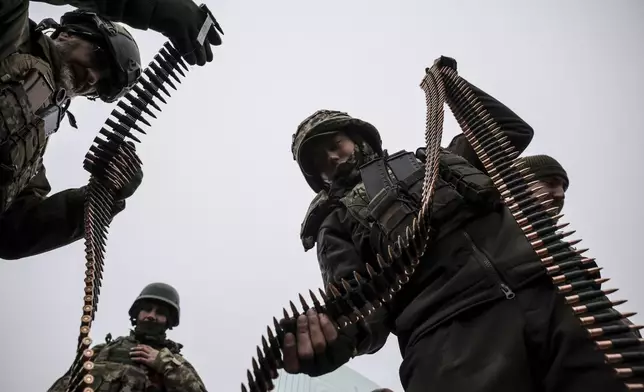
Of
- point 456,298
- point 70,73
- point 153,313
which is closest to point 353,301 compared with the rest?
point 456,298

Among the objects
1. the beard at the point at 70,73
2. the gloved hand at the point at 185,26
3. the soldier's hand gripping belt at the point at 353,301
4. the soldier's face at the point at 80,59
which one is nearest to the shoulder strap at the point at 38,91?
the beard at the point at 70,73

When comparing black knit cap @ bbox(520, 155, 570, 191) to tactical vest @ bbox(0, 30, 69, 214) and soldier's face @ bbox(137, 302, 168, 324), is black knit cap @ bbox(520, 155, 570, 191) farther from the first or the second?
soldier's face @ bbox(137, 302, 168, 324)

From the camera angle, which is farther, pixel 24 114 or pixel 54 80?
pixel 54 80

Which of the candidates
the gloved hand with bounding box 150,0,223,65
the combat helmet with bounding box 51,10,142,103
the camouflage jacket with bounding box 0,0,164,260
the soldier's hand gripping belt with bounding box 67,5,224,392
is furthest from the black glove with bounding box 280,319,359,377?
the combat helmet with bounding box 51,10,142,103

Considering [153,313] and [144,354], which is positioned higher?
[153,313]

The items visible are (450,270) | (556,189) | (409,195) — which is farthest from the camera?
(556,189)

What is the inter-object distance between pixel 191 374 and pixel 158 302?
131 cm

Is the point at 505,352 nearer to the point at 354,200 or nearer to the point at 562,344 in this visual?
the point at 562,344

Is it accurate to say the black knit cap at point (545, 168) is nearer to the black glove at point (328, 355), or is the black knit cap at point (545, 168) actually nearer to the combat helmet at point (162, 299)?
the black glove at point (328, 355)

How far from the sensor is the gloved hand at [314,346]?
6.00 ft

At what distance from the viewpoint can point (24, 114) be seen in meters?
2.88

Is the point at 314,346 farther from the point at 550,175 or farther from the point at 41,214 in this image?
the point at 41,214

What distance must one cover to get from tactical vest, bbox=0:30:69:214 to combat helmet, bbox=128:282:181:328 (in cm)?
257

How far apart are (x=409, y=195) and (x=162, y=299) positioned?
3957 mm
